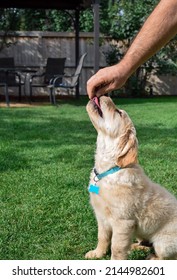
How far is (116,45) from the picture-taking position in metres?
16.5

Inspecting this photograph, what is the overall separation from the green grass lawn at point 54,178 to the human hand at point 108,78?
109 cm

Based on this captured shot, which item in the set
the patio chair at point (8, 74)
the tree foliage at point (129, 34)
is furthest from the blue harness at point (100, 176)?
the tree foliage at point (129, 34)

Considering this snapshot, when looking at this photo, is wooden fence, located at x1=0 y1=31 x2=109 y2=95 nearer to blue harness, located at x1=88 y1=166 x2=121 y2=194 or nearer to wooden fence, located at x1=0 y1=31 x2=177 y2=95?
wooden fence, located at x1=0 y1=31 x2=177 y2=95

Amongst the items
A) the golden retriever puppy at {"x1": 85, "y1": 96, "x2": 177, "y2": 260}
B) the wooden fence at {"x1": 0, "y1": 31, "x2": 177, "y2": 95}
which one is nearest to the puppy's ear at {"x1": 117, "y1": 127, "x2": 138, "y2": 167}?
the golden retriever puppy at {"x1": 85, "y1": 96, "x2": 177, "y2": 260}

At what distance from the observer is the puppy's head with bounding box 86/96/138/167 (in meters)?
2.69

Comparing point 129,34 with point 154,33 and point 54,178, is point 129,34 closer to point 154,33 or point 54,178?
point 54,178

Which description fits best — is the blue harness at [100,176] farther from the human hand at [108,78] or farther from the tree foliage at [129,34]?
the tree foliage at [129,34]

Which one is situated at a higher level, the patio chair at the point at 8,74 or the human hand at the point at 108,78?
the human hand at the point at 108,78

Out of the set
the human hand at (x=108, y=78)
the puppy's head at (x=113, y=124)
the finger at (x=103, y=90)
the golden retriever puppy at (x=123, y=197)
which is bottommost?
the golden retriever puppy at (x=123, y=197)

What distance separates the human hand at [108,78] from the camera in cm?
242

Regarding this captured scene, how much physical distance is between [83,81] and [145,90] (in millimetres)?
2261

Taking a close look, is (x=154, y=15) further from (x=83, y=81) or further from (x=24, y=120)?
(x=83, y=81)

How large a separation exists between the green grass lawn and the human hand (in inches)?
42.9
